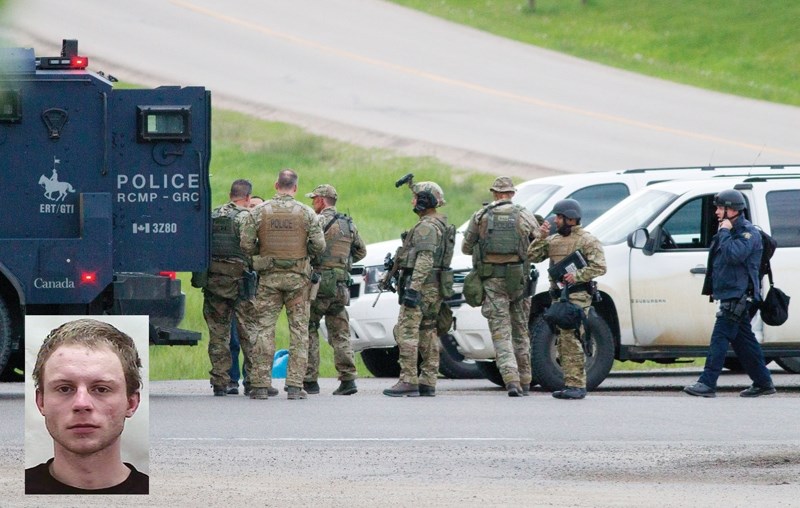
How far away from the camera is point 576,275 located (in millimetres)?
14039

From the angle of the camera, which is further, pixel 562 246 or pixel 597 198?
pixel 597 198

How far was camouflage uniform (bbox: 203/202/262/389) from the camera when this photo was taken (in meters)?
14.4

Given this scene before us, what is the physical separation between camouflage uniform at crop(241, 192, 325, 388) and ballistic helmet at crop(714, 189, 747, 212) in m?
3.26

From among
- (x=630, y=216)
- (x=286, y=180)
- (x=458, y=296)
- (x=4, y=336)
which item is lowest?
(x=4, y=336)

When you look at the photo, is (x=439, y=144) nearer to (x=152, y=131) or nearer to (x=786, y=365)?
(x=786, y=365)

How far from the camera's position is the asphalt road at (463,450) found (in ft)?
28.2

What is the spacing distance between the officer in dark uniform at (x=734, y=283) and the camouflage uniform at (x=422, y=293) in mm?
2244

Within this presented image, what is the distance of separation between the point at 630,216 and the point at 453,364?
2444mm

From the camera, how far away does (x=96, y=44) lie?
3619 centimetres

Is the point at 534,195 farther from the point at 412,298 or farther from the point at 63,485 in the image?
the point at 63,485

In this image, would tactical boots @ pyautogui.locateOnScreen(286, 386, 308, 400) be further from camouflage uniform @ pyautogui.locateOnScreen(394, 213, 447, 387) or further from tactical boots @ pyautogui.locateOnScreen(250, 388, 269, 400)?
camouflage uniform @ pyautogui.locateOnScreen(394, 213, 447, 387)

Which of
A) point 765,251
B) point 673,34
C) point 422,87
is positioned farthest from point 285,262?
point 673,34

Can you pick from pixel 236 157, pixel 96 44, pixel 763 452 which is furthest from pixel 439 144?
pixel 763 452

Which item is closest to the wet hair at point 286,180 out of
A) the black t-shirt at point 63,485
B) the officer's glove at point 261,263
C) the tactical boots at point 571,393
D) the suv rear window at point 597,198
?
the officer's glove at point 261,263
